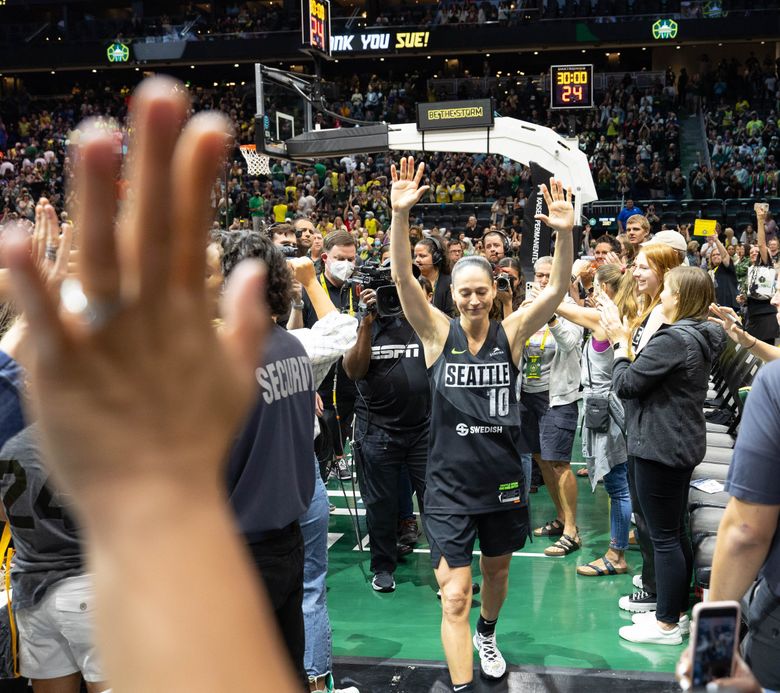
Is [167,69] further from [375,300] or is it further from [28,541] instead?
[28,541]

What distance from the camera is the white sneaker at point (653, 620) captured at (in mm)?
4422

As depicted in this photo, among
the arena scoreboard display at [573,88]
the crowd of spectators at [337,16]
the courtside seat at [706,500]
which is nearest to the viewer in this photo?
the courtside seat at [706,500]

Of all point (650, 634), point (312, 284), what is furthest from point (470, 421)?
point (650, 634)

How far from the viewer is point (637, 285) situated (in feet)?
15.3

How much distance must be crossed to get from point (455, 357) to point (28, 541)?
1981 millimetres

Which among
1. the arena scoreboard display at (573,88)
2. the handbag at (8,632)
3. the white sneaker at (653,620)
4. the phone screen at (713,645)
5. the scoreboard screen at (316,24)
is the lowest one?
the white sneaker at (653,620)

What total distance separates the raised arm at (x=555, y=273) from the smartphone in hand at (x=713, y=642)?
272 centimetres

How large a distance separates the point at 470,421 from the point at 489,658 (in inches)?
46.3

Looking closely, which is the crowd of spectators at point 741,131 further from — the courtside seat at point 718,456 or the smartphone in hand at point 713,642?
the smartphone in hand at point 713,642

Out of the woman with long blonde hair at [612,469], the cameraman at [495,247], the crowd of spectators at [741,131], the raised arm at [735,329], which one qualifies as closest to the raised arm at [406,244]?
the raised arm at [735,329]

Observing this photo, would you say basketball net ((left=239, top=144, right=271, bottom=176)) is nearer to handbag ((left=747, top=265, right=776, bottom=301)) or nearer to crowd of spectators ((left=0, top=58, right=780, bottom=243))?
crowd of spectators ((left=0, top=58, right=780, bottom=243))

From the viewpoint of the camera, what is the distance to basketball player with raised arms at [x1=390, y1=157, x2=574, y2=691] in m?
3.77

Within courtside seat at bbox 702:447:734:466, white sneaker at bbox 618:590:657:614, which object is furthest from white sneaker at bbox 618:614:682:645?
courtside seat at bbox 702:447:734:466

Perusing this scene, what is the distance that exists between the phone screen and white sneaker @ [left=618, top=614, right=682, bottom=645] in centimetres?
342
